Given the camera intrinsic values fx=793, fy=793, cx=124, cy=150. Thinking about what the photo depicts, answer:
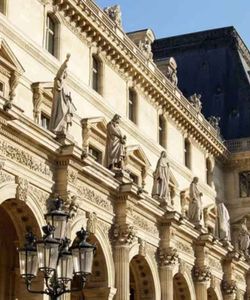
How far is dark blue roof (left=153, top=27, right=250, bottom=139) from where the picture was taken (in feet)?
173

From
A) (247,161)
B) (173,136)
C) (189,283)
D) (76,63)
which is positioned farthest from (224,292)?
(76,63)

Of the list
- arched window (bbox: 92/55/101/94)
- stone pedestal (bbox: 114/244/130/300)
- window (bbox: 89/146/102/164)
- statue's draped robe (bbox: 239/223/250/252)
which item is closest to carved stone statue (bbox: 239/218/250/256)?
statue's draped robe (bbox: 239/223/250/252)

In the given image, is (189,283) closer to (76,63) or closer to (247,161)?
(76,63)

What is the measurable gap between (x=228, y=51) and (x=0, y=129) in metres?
35.4

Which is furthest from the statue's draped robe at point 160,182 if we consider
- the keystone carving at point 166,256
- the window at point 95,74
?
the window at point 95,74

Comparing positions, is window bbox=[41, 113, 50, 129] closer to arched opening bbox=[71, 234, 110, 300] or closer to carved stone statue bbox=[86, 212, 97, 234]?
A: carved stone statue bbox=[86, 212, 97, 234]

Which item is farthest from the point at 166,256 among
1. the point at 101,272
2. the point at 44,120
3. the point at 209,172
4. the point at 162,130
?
the point at 209,172

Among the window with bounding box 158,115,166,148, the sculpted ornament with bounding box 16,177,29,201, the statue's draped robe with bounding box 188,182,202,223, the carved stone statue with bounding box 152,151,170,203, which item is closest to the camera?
the sculpted ornament with bounding box 16,177,29,201

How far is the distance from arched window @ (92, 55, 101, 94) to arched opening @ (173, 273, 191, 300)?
892 centimetres

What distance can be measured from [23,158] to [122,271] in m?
6.78

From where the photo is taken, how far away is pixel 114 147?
28547 millimetres

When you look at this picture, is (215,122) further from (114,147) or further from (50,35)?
(114,147)

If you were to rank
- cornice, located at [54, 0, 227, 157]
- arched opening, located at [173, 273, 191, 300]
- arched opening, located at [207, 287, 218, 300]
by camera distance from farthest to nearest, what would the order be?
arched opening, located at [207, 287, 218, 300]
arched opening, located at [173, 273, 191, 300]
cornice, located at [54, 0, 227, 157]

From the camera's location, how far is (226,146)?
50344 millimetres
